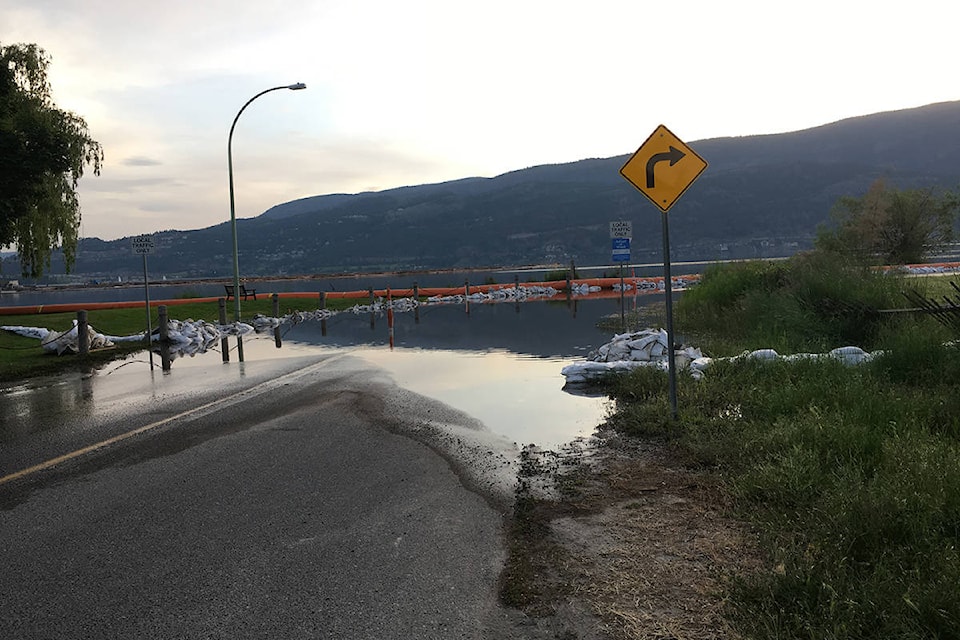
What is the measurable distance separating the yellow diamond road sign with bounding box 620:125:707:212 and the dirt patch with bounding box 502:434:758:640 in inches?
121

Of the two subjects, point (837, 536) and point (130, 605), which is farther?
point (837, 536)

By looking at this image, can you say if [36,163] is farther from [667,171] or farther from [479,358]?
[667,171]

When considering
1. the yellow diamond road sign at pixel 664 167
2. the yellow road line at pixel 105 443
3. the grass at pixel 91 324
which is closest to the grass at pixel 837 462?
the yellow diamond road sign at pixel 664 167

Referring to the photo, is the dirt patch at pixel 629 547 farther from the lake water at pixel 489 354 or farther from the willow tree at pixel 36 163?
the willow tree at pixel 36 163

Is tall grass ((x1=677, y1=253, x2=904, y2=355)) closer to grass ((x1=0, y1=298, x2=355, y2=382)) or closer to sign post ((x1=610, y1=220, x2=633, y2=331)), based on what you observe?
sign post ((x1=610, y1=220, x2=633, y2=331))

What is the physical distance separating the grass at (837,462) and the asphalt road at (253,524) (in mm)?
1560

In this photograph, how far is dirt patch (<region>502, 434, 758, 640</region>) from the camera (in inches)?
141

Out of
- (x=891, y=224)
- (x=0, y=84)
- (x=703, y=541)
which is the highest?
(x=0, y=84)

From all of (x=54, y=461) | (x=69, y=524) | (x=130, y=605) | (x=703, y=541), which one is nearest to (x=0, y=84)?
(x=54, y=461)

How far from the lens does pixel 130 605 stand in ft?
12.4

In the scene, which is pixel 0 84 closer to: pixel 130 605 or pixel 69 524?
pixel 69 524

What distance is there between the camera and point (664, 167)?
7.90 meters

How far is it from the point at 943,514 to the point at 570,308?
25680mm

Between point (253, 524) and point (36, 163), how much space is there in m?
17.3
